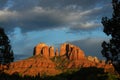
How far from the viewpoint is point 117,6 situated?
5616 cm

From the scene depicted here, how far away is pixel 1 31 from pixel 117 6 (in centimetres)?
2806

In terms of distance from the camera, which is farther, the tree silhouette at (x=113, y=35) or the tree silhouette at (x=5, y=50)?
the tree silhouette at (x=5, y=50)

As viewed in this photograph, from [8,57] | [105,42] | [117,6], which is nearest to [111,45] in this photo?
[105,42]

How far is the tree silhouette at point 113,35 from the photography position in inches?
→ 2157

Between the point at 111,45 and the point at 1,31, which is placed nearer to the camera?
the point at 111,45

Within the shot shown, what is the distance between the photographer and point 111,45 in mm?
55656

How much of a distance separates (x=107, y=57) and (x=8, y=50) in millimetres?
24333

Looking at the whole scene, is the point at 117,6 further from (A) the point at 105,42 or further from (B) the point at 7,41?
(B) the point at 7,41

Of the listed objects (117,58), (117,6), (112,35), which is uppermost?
(117,6)

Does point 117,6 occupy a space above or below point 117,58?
above

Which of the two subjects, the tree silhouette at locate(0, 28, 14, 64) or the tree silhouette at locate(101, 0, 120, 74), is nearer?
the tree silhouette at locate(101, 0, 120, 74)

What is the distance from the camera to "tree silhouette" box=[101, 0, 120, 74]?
54.8 m

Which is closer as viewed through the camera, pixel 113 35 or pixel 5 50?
Answer: pixel 113 35

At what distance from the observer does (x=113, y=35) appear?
55781 mm
